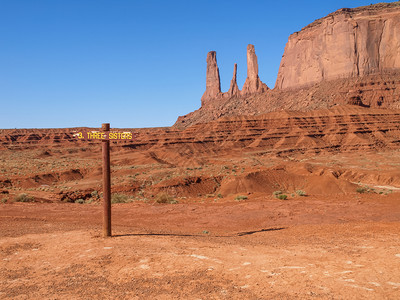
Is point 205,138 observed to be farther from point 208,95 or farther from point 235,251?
point 208,95

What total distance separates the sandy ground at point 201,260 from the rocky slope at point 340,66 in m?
91.0

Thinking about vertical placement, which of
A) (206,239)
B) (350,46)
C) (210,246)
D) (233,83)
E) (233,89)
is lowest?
(206,239)

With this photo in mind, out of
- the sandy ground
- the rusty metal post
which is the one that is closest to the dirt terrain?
the sandy ground

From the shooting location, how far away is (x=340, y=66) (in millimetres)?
113062

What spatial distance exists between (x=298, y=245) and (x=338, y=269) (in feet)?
8.87

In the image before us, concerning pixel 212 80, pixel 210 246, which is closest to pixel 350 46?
pixel 212 80

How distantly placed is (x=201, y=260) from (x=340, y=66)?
118 metres

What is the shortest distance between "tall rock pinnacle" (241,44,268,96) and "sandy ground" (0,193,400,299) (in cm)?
13212

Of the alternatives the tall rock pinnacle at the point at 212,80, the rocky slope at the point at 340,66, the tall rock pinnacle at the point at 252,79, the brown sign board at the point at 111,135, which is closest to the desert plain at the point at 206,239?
the brown sign board at the point at 111,135

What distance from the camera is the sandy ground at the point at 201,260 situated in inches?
250

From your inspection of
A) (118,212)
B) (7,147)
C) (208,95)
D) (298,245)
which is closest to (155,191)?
(118,212)

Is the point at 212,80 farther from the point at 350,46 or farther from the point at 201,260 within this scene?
the point at 201,260

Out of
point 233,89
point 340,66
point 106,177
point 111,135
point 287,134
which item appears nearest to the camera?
point 111,135

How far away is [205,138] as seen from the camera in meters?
83.7
